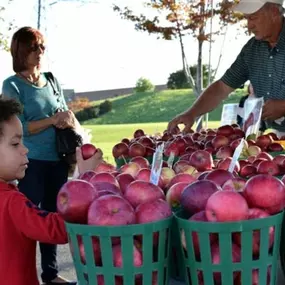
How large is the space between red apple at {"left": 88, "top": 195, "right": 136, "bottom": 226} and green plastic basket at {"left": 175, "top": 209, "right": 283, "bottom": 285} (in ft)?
0.42

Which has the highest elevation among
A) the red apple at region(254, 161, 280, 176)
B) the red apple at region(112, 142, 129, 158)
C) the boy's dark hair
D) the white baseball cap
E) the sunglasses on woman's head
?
the white baseball cap

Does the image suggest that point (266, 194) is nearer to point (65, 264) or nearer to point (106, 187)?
point (106, 187)

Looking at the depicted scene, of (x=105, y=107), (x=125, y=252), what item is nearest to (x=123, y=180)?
(x=125, y=252)

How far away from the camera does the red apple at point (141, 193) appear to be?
1410 mm

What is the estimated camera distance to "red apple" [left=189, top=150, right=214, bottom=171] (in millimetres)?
2129

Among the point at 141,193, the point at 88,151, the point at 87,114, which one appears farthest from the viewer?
the point at 87,114

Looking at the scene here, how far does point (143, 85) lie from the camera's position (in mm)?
25375

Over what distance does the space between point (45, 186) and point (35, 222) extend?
1.92 metres

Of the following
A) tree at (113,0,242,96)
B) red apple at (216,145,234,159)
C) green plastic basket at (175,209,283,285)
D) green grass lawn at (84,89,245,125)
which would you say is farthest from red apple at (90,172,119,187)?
green grass lawn at (84,89,245,125)

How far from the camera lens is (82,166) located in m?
2.06

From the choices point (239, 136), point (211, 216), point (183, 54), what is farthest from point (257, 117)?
point (183, 54)

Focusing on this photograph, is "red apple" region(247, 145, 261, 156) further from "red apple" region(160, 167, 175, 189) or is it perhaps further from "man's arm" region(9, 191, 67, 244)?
"man's arm" region(9, 191, 67, 244)

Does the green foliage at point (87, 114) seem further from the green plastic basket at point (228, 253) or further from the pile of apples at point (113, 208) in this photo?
the green plastic basket at point (228, 253)

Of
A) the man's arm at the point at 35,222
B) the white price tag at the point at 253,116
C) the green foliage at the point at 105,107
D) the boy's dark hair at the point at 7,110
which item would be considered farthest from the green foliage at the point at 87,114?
the man's arm at the point at 35,222
